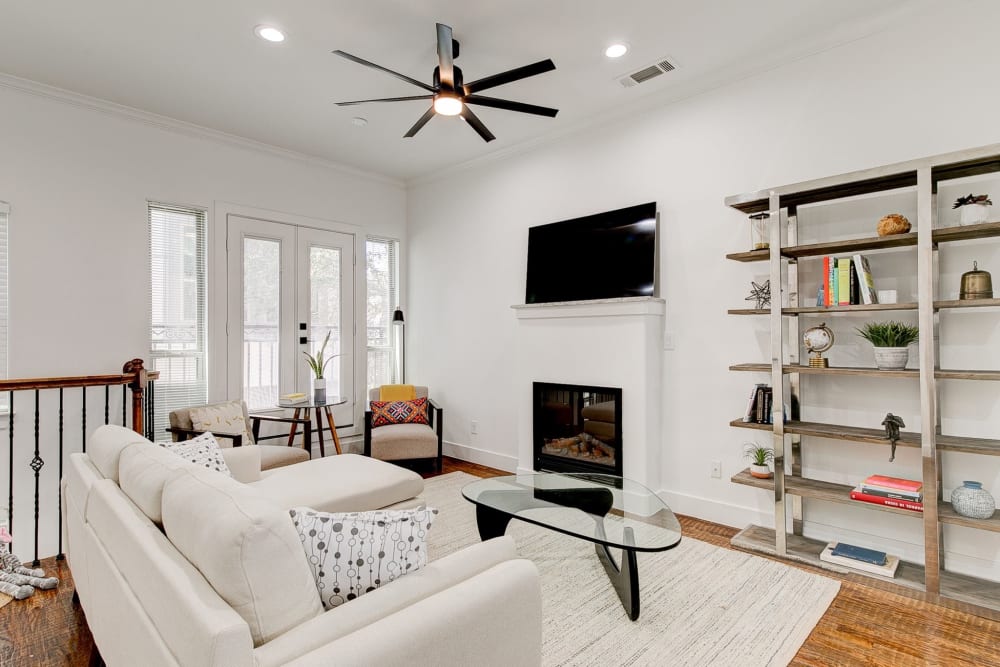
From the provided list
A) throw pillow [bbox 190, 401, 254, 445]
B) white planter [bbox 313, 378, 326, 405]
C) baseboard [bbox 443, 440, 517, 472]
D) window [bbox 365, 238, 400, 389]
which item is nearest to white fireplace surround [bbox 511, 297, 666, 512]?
baseboard [bbox 443, 440, 517, 472]

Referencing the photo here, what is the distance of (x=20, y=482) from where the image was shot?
3.54 meters

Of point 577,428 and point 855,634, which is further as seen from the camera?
point 577,428

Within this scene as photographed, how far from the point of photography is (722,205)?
11.3ft

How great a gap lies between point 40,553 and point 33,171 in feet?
8.65

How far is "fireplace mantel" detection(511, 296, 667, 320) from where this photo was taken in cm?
362

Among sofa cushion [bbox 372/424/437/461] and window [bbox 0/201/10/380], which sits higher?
window [bbox 0/201/10/380]

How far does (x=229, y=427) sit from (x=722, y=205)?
3.95 m

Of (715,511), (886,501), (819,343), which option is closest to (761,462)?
(715,511)

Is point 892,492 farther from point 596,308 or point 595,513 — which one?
point 596,308

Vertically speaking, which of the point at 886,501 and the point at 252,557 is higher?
the point at 252,557

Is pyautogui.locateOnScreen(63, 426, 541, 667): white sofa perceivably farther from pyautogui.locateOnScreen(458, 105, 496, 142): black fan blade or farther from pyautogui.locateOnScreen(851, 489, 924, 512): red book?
pyautogui.locateOnScreen(458, 105, 496, 142): black fan blade

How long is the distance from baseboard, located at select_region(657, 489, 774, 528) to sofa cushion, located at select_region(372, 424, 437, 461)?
6.53 feet

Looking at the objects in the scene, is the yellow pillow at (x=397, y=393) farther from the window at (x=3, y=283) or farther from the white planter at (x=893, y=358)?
the white planter at (x=893, y=358)

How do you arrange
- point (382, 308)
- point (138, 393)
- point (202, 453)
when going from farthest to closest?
point (382, 308), point (138, 393), point (202, 453)
